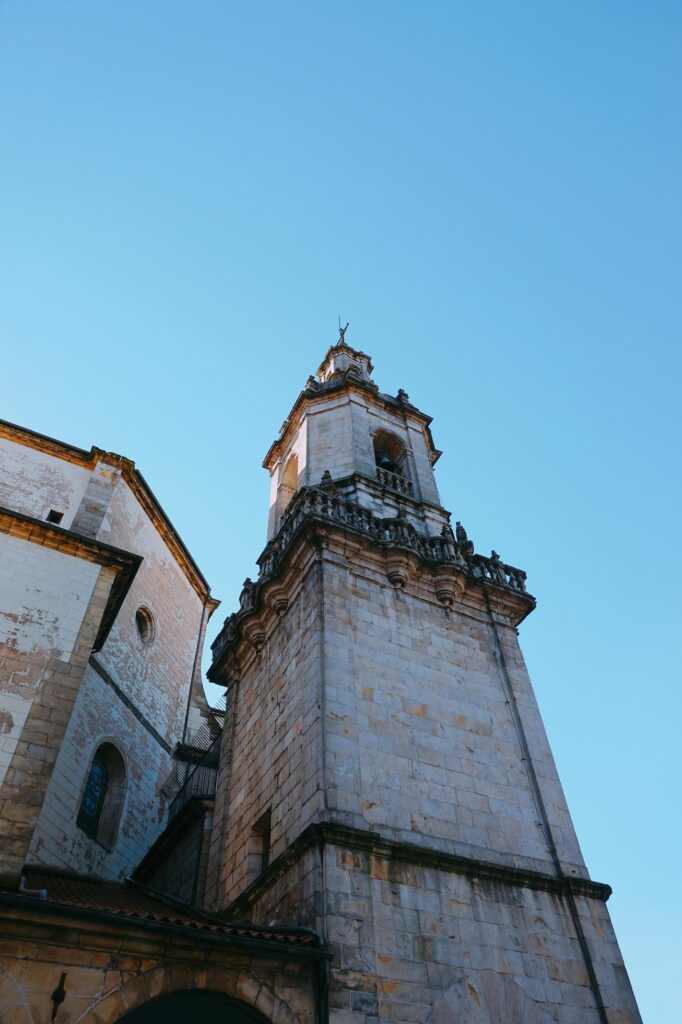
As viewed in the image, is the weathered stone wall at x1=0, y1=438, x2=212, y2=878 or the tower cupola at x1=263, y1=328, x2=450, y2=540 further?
the tower cupola at x1=263, y1=328, x2=450, y2=540

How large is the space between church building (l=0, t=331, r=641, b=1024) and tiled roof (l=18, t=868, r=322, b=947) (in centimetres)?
6

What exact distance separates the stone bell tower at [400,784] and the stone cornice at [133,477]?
18.3ft

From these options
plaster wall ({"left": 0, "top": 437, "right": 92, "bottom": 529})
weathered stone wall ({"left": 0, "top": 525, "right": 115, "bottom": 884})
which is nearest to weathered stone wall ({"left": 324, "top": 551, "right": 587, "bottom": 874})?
weathered stone wall ({"left": 0, "top": 525, "right": 115, "bottom": 884})

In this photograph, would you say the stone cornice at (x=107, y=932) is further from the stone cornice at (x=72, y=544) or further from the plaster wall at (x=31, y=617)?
the stone cornice at (x=72, y=544)

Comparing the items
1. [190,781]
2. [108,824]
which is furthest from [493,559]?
[108,824]

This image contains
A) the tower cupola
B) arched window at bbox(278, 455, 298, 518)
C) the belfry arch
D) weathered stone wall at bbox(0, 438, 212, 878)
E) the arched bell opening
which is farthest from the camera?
arched window at bbox(278, 455, 298, 518)

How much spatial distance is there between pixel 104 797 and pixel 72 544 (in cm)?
696

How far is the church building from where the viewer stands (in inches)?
320

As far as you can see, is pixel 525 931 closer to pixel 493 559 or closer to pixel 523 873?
pixel 523 873

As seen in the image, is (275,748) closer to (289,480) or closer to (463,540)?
(463,540)

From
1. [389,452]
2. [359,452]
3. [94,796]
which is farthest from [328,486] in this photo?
[94,796]

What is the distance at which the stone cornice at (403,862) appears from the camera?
9.44 meters

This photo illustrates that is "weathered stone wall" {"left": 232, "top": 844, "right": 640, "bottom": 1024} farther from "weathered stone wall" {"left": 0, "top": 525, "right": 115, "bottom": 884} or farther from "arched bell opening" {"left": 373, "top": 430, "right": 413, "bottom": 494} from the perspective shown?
"arched bell opening" {"left": 373, "top": 430, "right": 413, "bottom": 494}

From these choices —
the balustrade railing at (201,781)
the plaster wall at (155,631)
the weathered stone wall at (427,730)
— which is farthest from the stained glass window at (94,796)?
the weathered stone wall at (427,730)
